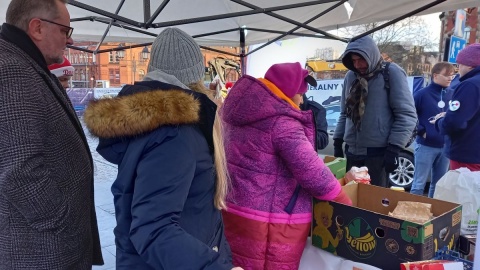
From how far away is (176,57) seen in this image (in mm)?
1292

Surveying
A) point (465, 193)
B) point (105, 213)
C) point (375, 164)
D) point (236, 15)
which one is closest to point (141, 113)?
point (465, 193)

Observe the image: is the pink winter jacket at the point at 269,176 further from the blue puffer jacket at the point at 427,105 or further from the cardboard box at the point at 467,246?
the blue puffer jacket at the point at 427,105

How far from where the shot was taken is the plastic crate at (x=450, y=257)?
1.44 meters

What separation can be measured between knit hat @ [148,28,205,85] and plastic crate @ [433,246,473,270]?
3.58 feet

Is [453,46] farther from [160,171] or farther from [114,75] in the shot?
[114,75]

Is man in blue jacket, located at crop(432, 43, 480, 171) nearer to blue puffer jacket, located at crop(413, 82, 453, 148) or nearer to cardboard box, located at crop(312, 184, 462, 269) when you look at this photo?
blue puffer jacket, located at crop(413, 82, 453, 148)

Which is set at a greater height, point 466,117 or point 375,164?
point 466,117

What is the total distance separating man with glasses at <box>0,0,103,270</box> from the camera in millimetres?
1262

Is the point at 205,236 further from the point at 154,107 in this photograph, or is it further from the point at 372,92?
the point at 372,92

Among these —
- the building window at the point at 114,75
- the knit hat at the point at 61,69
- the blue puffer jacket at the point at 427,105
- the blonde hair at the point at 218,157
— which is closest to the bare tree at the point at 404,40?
the blue puffer jacket at the point at 427,105

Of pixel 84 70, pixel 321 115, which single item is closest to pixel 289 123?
pixel 321 115

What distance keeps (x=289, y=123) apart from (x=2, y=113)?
1063 millimetres

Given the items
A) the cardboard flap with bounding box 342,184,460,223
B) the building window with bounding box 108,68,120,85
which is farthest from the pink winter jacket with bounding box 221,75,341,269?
the building window with bounding box 108,68,120,85

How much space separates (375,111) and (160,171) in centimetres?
211
